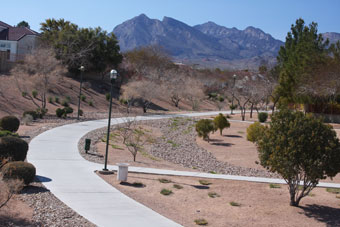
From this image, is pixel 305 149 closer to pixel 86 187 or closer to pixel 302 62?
pixel 86 187

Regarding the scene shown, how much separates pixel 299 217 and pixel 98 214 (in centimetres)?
553

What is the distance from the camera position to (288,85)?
44469 millimetres

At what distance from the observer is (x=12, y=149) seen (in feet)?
44.3

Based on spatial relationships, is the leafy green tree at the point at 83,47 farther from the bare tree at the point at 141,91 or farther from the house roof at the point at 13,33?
the bare tree at the point at 141,91

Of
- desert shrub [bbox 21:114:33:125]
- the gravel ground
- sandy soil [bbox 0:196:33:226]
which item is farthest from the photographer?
desert shrub [bbox 21:114:33:125]

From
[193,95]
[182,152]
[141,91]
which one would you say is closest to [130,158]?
[182,152]

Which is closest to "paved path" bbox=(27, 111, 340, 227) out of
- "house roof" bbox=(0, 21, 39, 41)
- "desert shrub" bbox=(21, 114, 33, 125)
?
"desert shrub" bbox=(21, 114, 33, 125)

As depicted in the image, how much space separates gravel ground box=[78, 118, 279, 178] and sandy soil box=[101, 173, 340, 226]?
14.6 ft

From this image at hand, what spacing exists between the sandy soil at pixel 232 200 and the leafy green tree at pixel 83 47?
1689 inches

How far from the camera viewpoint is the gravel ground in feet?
65.8

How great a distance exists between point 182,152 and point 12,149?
45.5ft

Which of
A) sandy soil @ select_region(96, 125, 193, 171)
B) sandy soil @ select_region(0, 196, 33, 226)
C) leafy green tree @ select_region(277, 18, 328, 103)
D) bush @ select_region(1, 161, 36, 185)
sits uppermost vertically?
leafy green tree @ select_region(277, 18, 328, 103)

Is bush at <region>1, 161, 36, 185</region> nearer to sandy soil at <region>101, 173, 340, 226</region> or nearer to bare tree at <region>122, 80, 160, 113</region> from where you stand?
sandy soil at <region>101, 173, 340, 226</region>

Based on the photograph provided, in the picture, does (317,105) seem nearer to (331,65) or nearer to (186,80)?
(331,65)
